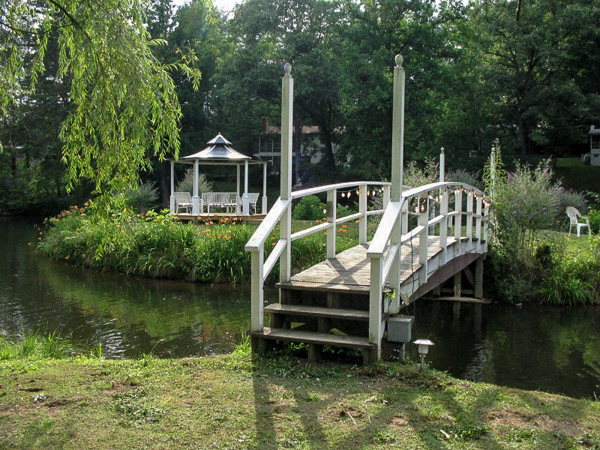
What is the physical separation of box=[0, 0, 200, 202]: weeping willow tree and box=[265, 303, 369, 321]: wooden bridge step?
2014 millimetres

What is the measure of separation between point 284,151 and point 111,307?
639 cm

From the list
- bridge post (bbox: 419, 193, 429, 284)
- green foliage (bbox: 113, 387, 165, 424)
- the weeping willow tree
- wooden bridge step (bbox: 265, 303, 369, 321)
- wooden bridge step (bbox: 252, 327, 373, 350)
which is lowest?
green foliage (bbox: 113, 387, 165, 424)

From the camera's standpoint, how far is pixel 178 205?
22.8 m

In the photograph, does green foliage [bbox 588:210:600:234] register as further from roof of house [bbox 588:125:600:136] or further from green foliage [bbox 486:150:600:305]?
roof of house [bbox 588:125:600:136]

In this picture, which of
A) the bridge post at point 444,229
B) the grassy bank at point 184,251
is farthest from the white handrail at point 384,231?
the grassy bank at point 184,251

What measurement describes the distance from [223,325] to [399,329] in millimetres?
4595

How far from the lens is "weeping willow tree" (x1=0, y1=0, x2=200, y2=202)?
584 centimetres

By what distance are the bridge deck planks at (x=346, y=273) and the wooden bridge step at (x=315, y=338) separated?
1.95 feet

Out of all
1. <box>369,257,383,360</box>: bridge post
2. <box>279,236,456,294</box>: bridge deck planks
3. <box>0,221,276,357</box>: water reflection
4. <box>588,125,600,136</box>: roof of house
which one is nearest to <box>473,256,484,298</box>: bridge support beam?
<box>279,236,456,294</box>: bridge deck planks

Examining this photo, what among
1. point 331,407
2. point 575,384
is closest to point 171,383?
point 331,407

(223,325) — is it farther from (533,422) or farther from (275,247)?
(533,422)

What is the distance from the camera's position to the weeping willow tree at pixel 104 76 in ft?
19.2

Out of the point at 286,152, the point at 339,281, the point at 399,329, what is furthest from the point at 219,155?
the point at 399,329

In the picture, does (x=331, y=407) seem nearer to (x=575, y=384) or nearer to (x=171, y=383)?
(x=171, y=383)
